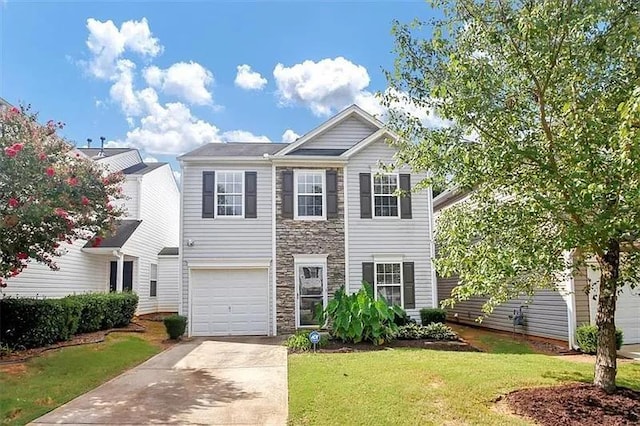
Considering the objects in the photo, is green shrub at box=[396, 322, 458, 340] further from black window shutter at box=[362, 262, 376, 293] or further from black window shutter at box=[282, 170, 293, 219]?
black window shutter at box=[282, 170, 293, 219]

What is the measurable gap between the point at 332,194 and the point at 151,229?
10.3 metres

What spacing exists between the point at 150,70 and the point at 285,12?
686 centimetres

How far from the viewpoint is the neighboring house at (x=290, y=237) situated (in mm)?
14430

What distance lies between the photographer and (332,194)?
→ 14.8 metres

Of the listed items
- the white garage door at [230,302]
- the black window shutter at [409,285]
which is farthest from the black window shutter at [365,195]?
the white garage door at [230,302]

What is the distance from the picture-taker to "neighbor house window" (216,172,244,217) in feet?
48.1

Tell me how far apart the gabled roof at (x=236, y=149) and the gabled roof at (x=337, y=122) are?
3.48 ft

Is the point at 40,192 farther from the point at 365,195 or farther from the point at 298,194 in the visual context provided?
the point at 365,195

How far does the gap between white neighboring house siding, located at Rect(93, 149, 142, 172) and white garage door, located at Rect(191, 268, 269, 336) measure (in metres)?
8.56

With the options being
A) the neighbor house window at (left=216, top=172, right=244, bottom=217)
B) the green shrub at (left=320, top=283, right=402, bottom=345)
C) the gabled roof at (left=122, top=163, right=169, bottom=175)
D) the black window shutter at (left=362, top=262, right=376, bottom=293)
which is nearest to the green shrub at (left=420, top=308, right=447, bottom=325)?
the black window shutter at (left=362, top=262, right=376, bottom=293)

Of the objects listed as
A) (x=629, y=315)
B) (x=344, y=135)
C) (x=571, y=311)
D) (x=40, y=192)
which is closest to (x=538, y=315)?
(x=571, y=311)

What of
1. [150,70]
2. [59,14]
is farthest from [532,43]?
[150,70]

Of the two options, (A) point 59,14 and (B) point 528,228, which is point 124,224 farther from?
(B) point 528,228

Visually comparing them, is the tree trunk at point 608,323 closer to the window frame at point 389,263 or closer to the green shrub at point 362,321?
the green shrub at point 362,321
